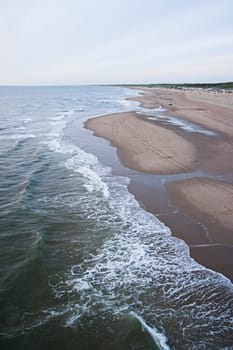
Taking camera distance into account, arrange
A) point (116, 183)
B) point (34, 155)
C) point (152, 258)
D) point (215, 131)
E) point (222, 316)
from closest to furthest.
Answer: point (222, 316) → point (152, 258) → point (116, 183) → point (34, 155) → point (215, 131)

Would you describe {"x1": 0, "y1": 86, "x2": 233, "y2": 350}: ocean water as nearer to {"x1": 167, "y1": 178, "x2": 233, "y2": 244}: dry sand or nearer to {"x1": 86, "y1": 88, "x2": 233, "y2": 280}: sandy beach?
{"x1": 86, "y1": 88, "x2": 233, "y2": 280}: sandy beach

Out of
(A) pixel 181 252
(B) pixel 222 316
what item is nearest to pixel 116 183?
(A) pixel 181 252

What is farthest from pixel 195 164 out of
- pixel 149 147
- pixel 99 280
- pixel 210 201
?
pixel 99 280

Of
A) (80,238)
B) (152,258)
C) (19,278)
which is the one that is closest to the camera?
(19,278)

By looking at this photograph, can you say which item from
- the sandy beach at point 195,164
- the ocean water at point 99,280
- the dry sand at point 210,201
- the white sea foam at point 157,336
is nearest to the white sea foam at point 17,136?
the sandy beach at point 195,164

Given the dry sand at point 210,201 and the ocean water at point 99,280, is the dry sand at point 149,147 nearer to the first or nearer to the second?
the dry sand at point 210,201

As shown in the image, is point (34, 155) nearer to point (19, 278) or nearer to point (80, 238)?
point (80, 238)
